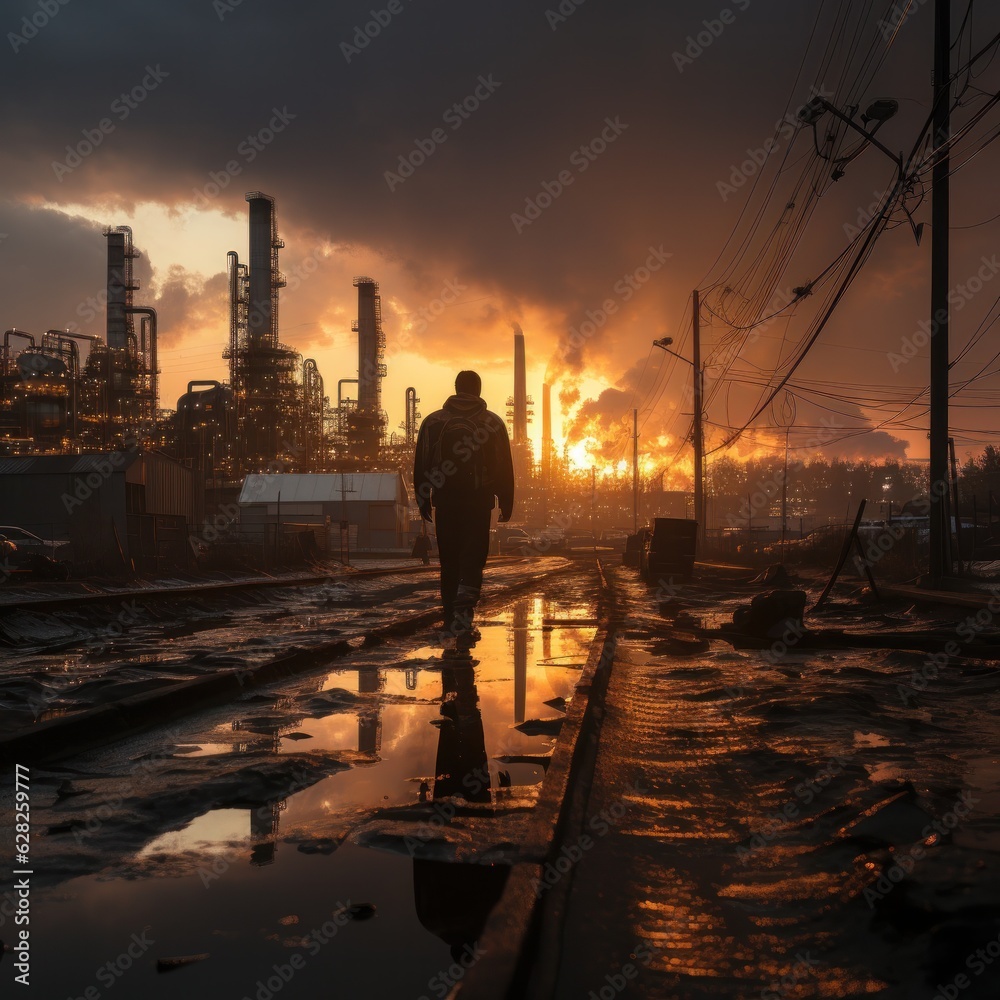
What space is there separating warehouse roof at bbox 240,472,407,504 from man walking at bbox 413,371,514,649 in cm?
5532

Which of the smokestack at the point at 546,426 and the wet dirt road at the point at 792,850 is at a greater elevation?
the smokestack at the point at 546,426

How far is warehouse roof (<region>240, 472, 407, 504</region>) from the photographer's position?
6259cm

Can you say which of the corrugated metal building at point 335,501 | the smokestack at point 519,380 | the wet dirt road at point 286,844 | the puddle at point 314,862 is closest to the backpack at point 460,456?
the wet dirt road at point 286,844

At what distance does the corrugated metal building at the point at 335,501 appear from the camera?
61.8 meters

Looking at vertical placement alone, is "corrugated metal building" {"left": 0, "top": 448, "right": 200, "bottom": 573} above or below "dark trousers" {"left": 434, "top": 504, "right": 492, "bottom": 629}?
above

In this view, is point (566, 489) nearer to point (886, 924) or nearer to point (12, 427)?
point (12, 427)

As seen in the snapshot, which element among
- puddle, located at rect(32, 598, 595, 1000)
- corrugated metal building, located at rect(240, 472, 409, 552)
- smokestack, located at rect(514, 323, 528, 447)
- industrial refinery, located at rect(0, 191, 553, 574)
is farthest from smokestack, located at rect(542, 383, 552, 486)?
puddle, located at rect(32, 598, 595, 1000)

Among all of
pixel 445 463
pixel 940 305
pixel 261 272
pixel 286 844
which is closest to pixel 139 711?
pixel 286 844

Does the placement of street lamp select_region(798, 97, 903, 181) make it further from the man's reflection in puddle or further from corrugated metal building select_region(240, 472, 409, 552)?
corrugated metal building select_region(240, 472, 409, 552)

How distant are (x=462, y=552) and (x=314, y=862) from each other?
501 cm

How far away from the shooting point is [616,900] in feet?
7.46

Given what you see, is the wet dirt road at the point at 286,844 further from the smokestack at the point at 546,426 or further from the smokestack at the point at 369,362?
the smokestack at the point at 546,426

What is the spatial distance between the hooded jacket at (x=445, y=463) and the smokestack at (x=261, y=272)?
60.6 meters

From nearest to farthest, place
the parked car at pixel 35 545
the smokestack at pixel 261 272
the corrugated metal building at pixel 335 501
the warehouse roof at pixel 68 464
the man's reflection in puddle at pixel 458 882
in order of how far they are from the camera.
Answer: the man's reflection in puddle at pixel 458 882, the parked car at pixel 35 545, the warehouse roof at pixel 68 464, the corrugated metal building at pixel 335 501, the smokestack at pixel 261 272
